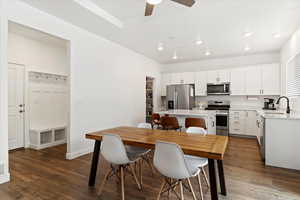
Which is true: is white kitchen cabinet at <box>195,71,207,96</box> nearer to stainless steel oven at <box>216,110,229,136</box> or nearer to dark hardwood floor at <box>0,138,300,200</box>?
stainless steel oven at <box>216,110,229,136</box>

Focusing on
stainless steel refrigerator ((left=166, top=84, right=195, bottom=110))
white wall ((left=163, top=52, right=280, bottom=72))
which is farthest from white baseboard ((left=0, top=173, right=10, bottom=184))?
white wall ((left=163, top=52, right=280, bottom=72))

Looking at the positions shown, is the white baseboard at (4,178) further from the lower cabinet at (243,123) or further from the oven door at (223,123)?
the lower cabinet at (243,123)

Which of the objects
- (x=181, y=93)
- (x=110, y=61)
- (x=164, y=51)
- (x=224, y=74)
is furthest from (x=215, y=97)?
(x=110, y=61)

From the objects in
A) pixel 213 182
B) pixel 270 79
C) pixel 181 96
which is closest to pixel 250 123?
pixel 270 79

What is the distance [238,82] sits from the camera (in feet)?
18.2

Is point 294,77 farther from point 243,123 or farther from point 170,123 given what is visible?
point 170,123

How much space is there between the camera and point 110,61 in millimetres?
4410

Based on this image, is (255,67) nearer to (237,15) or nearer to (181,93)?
(181,93)

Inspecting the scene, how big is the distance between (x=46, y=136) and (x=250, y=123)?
5.83 metres

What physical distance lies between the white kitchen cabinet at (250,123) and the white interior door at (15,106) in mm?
6252

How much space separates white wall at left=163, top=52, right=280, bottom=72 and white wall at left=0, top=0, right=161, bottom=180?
7.16 ft

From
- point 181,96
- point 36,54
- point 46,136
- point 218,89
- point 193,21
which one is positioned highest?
point 193,21

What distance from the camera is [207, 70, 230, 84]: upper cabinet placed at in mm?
5693

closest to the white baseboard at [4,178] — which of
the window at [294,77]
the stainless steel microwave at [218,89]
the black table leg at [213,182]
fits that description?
the black table leg at [213,182]
